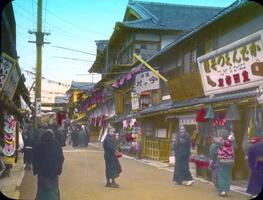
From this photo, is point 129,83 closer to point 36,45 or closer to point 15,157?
point 36,45

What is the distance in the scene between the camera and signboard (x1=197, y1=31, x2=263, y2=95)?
3.21 meters

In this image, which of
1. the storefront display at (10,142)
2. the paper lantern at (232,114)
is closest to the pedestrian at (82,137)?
the paper lantern at (232,114)

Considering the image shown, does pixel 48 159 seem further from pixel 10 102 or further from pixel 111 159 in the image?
pixel 10 102

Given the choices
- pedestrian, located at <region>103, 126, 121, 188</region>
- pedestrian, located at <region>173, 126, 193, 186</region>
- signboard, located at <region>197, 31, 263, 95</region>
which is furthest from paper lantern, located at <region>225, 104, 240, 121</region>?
pedestrian, located at <region>103, 126, 121, 188</region>

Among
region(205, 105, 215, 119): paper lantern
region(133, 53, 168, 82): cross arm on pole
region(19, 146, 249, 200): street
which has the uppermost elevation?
region(133, 53, 168, 82): cross arm on pole

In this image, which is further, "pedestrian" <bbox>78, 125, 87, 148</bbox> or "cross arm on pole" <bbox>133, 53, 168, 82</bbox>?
"cross arm on pole" <bbox>133, 53, 168, 82</bbox>

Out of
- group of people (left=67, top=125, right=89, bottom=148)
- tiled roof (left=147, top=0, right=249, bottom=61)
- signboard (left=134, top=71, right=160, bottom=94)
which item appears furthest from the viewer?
signboard (left=134, top=71, right=160, bottom=94)

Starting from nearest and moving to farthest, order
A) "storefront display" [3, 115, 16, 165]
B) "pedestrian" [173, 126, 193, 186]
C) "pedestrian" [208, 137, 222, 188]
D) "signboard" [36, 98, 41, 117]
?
1. "signboard" [36, 98, 41, 117]
2. "pedestrian" [173, 126, 193, 186]
3. "pedestrian" [208, 137, 222, 188]
4. "storefront display" [3, 115, 16, 165]

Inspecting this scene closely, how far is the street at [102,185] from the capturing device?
8.98 ft

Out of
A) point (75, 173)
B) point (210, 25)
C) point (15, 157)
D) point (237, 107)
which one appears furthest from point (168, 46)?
point (15, 157)

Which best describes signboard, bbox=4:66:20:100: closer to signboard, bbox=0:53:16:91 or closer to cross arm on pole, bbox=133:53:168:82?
signboard, bbox=0:53:16:91

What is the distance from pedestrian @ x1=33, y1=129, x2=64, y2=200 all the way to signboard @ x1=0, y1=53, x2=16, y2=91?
1.98 feet

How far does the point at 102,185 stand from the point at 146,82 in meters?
0.92

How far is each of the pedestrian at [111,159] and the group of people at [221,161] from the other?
437mm
